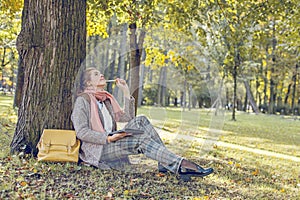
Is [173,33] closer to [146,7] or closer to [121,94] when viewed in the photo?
[146,7]

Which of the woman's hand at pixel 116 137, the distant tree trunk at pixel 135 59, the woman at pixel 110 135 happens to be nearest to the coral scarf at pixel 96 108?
the woman at pixel 110 135

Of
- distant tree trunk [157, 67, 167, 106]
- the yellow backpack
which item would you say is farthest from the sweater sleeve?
distant tree trunk [157, 67, 167, 106]

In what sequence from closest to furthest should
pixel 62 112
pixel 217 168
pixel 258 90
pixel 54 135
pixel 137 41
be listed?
pixel 54 135 < pixel 62 112 < pixel 217 168 < pixel 137 41 < pixel 258 90

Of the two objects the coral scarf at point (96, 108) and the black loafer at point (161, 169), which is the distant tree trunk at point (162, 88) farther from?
the black loafer at point (161, 169)

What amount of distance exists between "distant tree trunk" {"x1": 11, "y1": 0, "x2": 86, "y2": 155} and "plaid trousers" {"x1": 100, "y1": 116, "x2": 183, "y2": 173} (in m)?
1.01

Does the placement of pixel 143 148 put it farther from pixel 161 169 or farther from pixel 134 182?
pixel 161 169

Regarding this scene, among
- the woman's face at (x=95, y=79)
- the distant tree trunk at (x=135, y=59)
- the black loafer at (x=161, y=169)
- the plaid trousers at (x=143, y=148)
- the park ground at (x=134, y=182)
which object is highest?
the distant tree trunk at (x=135, y=59)

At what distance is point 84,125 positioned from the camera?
4.63 m

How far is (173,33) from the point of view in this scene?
904 centimetres

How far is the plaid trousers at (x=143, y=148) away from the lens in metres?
4.36

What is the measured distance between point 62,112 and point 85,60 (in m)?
0.81

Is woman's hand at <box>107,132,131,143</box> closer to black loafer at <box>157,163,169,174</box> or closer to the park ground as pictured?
the park ground

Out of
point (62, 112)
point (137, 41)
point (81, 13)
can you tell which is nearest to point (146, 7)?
point (137, 41)

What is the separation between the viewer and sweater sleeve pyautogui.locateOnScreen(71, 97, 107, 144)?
4551 mm
